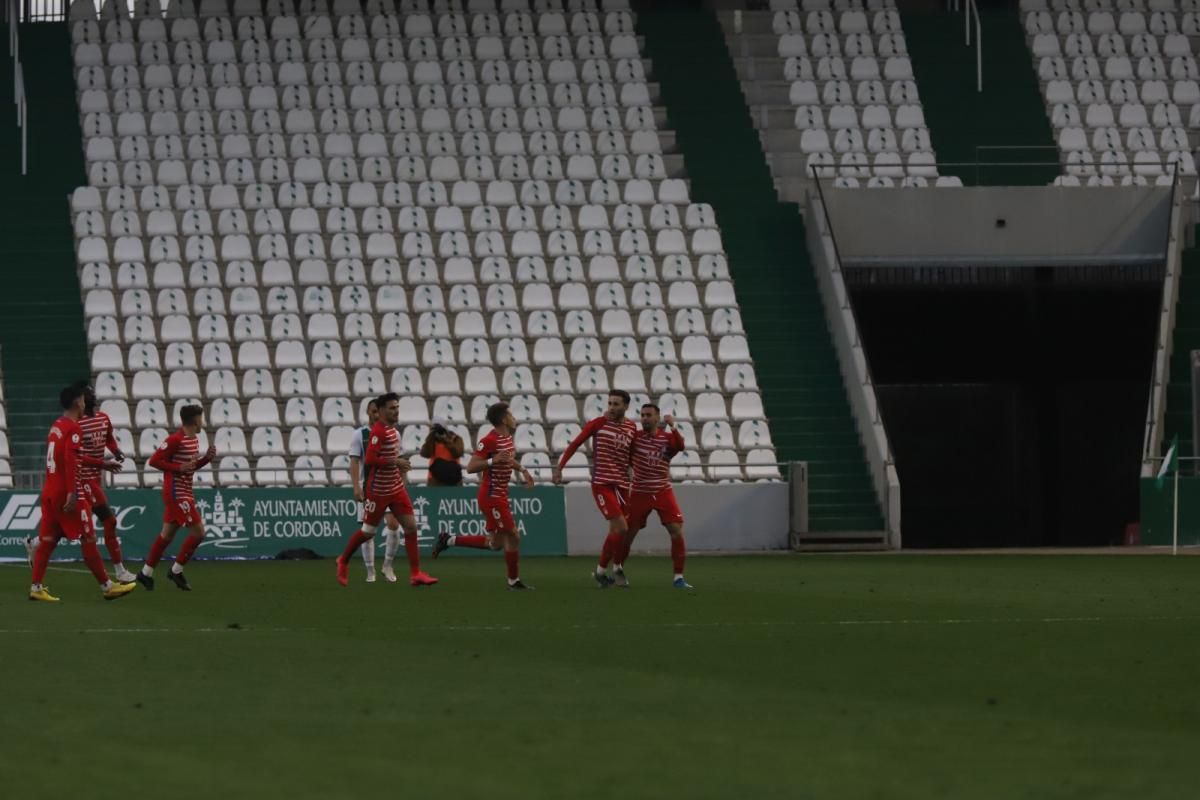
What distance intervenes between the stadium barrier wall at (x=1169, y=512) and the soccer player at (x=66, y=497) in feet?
58.5

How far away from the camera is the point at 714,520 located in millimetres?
30484

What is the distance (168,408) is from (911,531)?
13732 mm

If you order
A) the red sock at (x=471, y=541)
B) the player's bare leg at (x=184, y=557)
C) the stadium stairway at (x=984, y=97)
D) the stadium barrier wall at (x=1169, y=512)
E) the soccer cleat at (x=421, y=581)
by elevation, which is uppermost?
the stadium stairway at (x=984, y=97)

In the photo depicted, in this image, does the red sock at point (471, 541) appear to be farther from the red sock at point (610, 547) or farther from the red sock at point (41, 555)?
the red sock at point (41, 555)

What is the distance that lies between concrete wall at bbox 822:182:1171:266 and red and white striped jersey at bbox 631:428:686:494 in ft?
49.3

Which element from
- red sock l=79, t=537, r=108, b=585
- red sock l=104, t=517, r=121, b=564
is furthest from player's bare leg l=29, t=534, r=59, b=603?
red sock l=104, t=517, r=121, b=564

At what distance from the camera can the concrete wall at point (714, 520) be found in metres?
30.2

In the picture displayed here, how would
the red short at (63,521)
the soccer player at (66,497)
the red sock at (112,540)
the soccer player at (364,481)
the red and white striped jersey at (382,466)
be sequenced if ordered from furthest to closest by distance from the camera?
the soccer player at (364,481), the red and white striped jersey at (382,466), the red sock at (112,540), the red short at (63,521), the soccer player at (66,497)

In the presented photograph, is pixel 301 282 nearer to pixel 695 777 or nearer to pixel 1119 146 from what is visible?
pixel 1119 146

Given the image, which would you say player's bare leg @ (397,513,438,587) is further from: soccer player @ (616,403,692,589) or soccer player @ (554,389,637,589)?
soccer player @ (616,403,692,589)

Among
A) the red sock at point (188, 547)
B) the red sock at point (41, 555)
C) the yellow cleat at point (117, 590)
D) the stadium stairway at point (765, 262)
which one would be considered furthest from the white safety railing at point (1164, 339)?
the red sock at point (41, 555)

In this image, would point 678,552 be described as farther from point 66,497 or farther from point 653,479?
point 66,497

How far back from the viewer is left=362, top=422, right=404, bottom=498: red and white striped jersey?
68.1 feet

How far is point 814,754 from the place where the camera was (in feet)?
26.0
